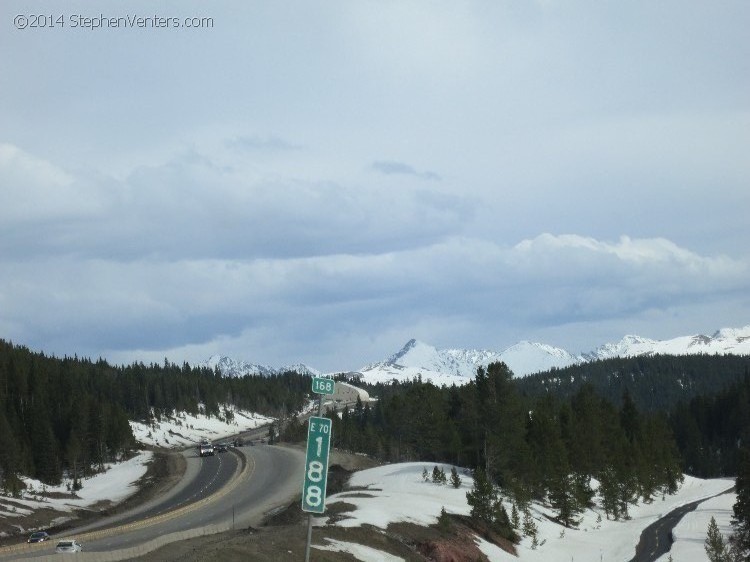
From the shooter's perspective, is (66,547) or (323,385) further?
(66,547)

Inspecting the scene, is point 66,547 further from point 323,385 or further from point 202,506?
point 323,385

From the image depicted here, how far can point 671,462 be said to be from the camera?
129 m

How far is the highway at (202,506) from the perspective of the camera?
2112 inches

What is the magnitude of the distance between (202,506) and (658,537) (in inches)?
1614

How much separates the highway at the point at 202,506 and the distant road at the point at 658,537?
30.9m

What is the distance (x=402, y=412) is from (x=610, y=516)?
38.8 metres

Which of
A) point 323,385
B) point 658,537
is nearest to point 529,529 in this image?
point 658,537

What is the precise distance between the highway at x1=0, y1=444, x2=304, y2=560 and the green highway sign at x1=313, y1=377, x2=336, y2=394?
2942cm

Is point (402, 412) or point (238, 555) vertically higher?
point (402, 412)

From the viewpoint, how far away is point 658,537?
79125 mm

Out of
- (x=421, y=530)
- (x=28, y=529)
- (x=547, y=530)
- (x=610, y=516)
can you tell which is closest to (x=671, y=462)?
(x=610, y=516)

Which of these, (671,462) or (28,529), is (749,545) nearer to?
(28,529)

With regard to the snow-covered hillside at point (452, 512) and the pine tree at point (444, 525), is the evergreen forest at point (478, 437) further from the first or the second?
the pine tree at point (444, 525)

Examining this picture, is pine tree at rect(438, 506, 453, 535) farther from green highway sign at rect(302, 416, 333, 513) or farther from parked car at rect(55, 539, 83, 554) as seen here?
green highway sign at rect(302, 416, 333, 513)
